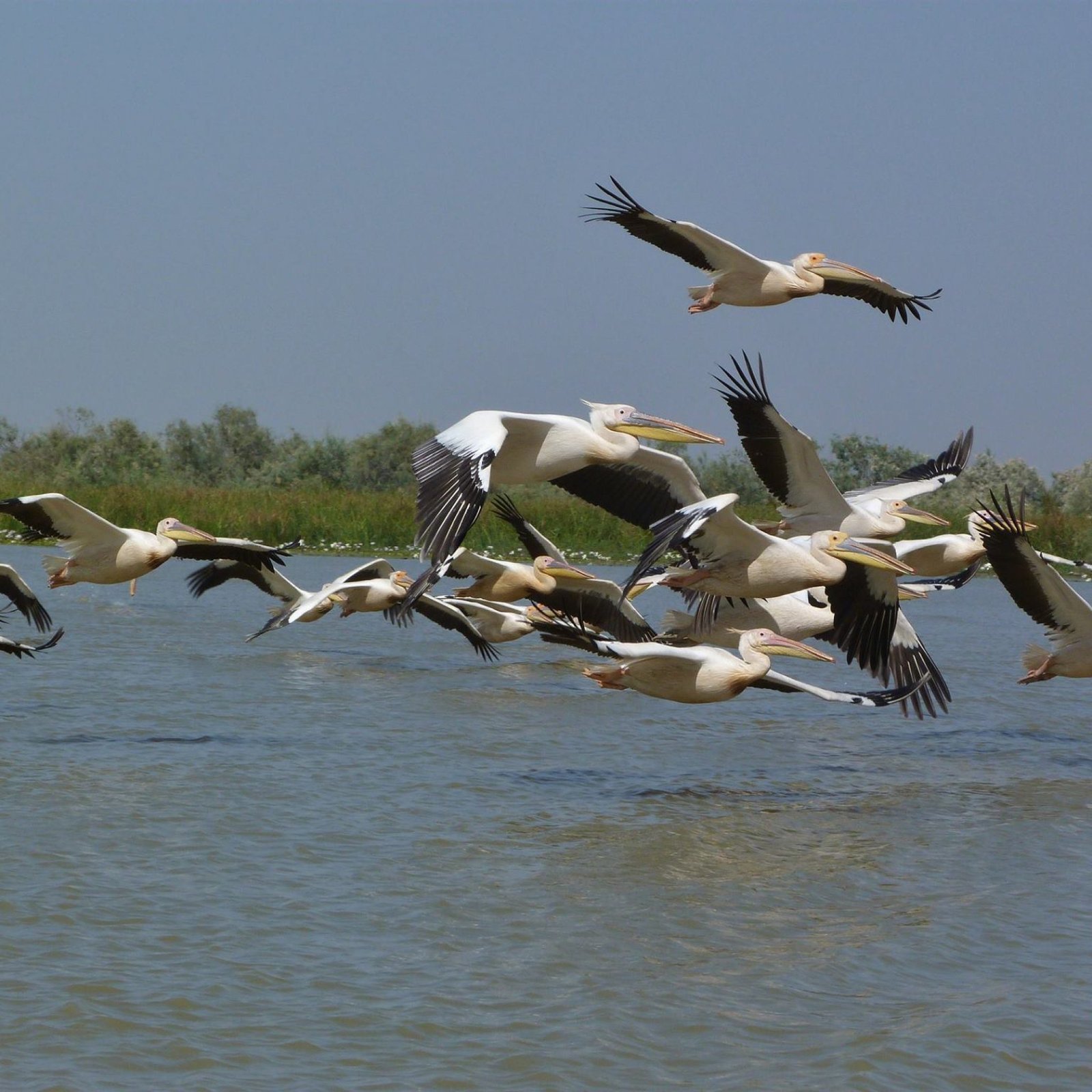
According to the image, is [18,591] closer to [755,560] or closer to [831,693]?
[755,560]

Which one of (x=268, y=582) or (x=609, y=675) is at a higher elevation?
(x=268, y=582)

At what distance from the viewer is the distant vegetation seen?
2298 centimetres

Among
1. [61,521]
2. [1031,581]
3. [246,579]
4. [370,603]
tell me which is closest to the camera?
[1031,581]

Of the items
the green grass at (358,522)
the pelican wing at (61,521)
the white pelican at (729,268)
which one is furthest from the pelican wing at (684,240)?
the green grass at (358,522)

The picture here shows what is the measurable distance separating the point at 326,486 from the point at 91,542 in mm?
27637

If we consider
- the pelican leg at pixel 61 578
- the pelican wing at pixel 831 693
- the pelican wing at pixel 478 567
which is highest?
the pelican wing at pixel 478 567

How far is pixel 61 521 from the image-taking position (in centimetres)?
878

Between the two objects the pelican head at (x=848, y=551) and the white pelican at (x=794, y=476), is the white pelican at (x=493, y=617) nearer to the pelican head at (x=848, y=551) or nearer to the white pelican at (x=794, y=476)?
the white pelican at (x=794, y=476)

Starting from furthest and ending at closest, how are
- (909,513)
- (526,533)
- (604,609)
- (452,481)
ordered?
(526,533) < (604,609) < (909,513) < (452,481)

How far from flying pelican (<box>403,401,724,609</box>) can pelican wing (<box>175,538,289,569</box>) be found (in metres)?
2.17

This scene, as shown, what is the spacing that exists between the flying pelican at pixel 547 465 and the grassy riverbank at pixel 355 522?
44.7 ft

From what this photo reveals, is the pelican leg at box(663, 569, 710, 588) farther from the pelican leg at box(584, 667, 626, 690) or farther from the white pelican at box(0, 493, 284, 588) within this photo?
the white pelican at box(0, 493, 284, 588)

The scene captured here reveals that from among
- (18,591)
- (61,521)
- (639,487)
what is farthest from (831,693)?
(18,591)

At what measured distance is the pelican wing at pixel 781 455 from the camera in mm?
7750
